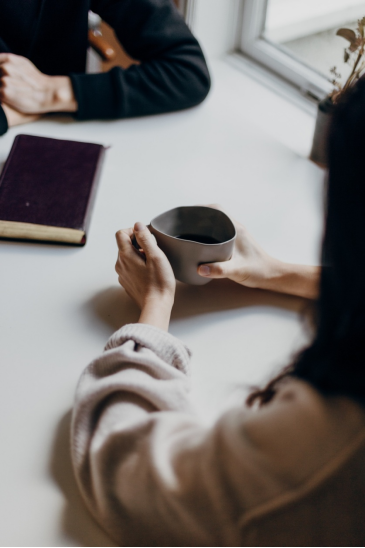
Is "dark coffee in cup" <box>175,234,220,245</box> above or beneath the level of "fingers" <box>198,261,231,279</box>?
above

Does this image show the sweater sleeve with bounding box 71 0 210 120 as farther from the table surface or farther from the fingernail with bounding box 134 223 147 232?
the fingernail with bounding box 134 223 147 232

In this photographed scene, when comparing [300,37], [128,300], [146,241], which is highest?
[300,37]

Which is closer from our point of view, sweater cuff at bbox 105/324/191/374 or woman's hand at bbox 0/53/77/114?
sweater cuff at bbox 105/324/191/374

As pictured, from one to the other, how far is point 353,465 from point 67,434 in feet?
1.09

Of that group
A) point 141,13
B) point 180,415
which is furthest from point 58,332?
point 141,13

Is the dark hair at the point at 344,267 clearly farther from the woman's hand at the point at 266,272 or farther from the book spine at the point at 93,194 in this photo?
the book spine at the point at 93,194

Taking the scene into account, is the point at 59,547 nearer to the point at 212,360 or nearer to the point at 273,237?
the point at 212,360

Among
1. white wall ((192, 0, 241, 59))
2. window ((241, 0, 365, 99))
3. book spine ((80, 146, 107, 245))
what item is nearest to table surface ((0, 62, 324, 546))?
book spine ((80, 146, 107, 245))

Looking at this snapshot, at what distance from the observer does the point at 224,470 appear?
0.41m

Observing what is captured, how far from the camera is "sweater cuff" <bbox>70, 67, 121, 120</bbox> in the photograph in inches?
41.8

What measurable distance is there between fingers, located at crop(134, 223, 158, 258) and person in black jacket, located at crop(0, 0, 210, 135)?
18.6 inches

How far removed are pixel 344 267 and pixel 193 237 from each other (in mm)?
383

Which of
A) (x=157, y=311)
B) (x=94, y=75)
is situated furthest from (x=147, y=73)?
(x=157, y=311)

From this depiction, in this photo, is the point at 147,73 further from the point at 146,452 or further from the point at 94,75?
the point at 146,452
